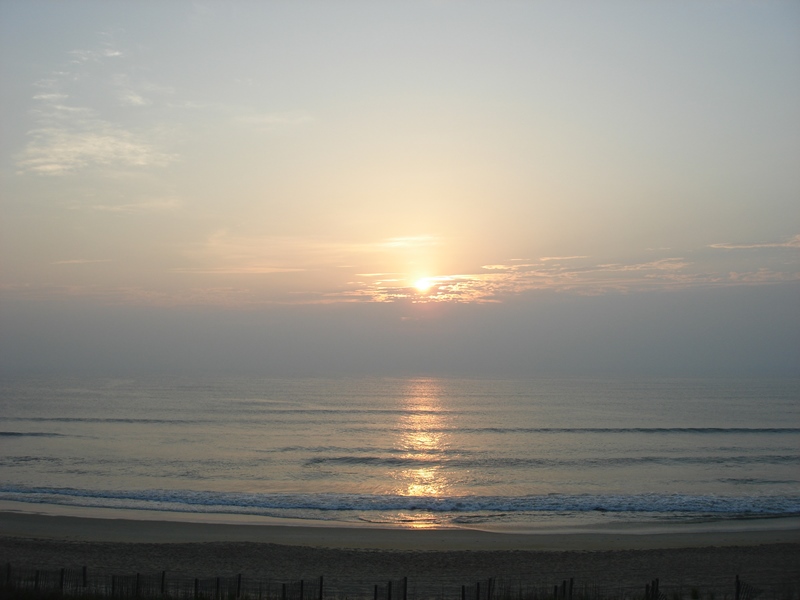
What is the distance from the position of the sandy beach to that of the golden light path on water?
394 centimetres

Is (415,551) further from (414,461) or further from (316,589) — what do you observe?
(414,461)

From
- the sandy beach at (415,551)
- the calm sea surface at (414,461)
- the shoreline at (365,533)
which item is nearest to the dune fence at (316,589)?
the sandy beach at (415,551)

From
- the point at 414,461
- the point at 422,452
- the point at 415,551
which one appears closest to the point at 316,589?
the point at 415,551

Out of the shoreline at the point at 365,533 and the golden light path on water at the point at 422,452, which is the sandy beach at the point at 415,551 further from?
the golden light path on water at the point at 422,452

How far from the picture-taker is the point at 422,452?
144 feet

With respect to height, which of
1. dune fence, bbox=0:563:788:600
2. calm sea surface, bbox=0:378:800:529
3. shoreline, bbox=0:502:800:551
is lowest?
dune fence, bbox=0:563:788:600

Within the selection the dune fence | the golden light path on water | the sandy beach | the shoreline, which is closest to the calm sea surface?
the golden light path on water

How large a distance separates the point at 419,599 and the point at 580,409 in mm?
60993

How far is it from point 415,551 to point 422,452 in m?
23.0

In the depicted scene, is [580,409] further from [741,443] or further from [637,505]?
[637,505]

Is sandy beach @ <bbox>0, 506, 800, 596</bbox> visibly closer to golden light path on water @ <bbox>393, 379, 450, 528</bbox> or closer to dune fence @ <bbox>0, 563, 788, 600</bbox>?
dune fence @ <bbox>0, 563, 788, 600</bbox>

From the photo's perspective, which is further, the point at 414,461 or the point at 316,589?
the point at 414,461

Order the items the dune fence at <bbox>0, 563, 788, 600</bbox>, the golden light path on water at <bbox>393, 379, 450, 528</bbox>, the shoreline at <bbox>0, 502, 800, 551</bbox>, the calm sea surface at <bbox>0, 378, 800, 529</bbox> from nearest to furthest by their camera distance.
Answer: the dune fence at <bbox>0, 563, 788, 600</bbox>
the shoreline at <bbox>0, 502, 800, 551</bbox>
the calm sea surface at <bbox>0, 378, 800, 529</bbox>
the golden light path on water at <bbox>393, 379, 450, 528</bbox>

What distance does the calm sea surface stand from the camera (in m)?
27.5
